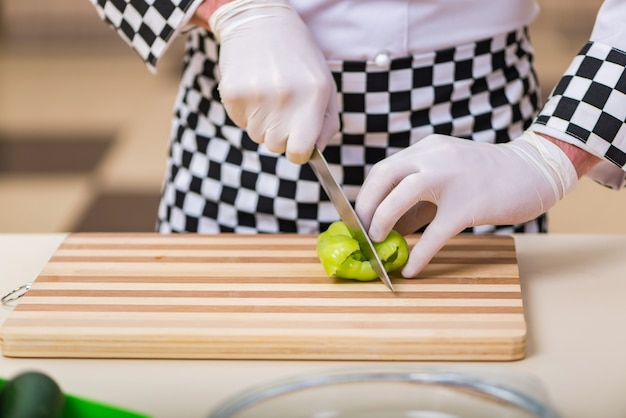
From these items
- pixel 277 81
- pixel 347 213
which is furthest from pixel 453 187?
pixel 277 81

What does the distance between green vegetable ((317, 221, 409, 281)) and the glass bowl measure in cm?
43

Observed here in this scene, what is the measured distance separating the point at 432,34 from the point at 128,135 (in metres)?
2.62

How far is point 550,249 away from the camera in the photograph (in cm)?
122

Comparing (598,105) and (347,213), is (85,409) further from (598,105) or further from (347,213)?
(598,105)

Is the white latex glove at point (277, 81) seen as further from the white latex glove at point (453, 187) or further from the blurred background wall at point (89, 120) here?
the blurred background wall at point (89, 120)

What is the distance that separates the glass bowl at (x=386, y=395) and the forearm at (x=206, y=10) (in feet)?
2.44

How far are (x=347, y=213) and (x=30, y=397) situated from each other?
0.56m

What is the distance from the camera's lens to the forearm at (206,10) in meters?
1.24

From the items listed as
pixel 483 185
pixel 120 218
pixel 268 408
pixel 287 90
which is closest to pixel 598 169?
pixel 483 185

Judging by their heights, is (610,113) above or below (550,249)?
above

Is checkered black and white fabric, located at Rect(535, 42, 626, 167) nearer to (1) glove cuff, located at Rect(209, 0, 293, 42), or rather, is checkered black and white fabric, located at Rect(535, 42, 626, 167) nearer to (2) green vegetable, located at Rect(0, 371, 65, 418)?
(1) glove cuff, located at Rect(209, 0, 293, 42)

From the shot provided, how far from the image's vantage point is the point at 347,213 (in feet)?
3.65

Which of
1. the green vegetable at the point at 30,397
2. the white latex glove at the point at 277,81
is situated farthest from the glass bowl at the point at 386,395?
the white latex glove at the point at 277,81

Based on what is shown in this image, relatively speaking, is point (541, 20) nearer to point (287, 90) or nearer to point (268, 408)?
point (287, 90)
